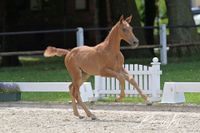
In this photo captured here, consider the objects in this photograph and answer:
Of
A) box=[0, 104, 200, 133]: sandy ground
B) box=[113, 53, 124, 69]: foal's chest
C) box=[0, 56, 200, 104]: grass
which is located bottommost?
box=[0, 56, 200, 104]: grass

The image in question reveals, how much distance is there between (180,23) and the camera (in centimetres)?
2503

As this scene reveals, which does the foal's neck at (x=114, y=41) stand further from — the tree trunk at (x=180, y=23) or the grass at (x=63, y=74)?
the tree trunk at (x=180, y=23)

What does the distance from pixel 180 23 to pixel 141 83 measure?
11.6 metres

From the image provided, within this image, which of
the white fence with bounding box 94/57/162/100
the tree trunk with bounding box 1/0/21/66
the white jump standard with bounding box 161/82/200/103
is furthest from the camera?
the tree trunk with bounding box 1/0/21/66

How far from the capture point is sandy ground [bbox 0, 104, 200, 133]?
10.3m

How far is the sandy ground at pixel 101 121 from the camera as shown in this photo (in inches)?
406

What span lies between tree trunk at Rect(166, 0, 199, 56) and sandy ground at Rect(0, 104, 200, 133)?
11923mm

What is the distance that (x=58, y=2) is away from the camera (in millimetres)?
30344

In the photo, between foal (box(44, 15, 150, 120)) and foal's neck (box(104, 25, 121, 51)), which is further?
foal's neck (box(104, 25, 121, 51))

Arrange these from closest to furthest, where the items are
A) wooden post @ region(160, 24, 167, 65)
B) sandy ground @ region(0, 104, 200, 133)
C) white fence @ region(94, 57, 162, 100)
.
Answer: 1. sandy ground @ region(0, 104, 200, 133)
2. white fence @ region(94, 57, 162, 100)
3. wooden post @ region(160, 24, 167, 65)

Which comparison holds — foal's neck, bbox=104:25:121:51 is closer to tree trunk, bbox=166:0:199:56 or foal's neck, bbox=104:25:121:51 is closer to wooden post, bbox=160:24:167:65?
wooden post, bbox=160:24:167:65

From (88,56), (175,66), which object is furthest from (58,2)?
(88,56)

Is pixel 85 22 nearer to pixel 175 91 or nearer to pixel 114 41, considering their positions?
pixel 175 91

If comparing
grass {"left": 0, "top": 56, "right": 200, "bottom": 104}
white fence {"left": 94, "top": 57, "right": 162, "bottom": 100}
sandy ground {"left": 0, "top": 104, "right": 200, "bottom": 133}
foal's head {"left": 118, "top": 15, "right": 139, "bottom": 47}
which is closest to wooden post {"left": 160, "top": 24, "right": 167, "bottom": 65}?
grass {"left": 0, "top": 56, "right": 200, "bottom": 104}
